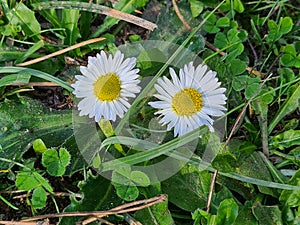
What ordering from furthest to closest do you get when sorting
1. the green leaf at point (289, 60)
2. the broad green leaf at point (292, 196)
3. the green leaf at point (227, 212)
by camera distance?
1. the green leaf at point (289, 60)
2. the broad green leaf at point (292, 196)
3. the green leaf at point (227, 212)

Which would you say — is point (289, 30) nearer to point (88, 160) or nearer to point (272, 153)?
point (272, 153)

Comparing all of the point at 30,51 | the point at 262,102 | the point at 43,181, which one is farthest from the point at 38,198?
the point at 262,102

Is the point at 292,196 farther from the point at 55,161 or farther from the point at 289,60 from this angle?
the point at 55,161

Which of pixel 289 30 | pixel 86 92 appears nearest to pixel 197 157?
pixel 86 92

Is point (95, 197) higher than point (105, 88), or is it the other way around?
point (105, 88)

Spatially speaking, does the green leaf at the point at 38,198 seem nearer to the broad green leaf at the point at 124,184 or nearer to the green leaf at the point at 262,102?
the broad green leaf at the point at 124,184

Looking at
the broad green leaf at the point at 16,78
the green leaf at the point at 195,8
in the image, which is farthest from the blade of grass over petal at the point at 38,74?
the green leaf at the point at 195,8

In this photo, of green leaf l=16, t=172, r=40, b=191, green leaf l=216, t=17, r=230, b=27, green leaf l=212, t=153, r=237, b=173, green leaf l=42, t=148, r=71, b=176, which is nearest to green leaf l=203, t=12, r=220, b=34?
green leaf l=216, t=17, r=230, b=27

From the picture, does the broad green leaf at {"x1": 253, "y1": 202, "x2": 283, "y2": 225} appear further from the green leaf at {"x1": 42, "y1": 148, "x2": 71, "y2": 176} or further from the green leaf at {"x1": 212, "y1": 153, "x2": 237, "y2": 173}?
the green leaf at {"x1": 42, "y1": 148, "x2": 71, "y2": 176}
